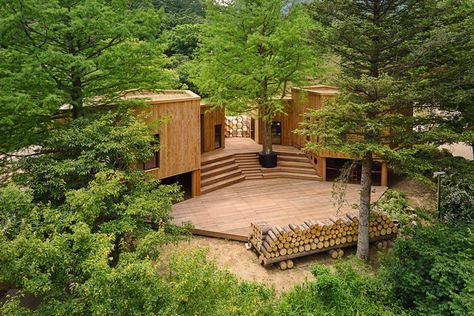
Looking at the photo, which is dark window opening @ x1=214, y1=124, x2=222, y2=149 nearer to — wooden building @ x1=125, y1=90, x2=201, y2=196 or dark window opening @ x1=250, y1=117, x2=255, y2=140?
dark window opening @ x1=250, y1=117, x2=255, y2=140

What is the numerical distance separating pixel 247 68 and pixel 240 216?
6.73m

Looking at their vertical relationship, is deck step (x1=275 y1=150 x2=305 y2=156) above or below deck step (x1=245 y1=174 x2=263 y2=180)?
above

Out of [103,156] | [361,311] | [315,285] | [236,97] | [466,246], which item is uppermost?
[236,97]

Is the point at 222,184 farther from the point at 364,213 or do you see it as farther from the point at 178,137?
the point at 364,213

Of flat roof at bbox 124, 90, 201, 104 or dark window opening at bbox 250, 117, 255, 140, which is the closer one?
flat roof at bbox 124, 90, 201, 104

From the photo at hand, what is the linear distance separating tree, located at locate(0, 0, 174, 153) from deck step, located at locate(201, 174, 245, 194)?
555 cm

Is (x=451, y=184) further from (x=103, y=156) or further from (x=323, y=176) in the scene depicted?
(x=103, y=156)

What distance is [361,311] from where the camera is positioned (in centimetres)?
745

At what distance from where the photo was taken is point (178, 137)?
43.4 ft

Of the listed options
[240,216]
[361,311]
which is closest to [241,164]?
[240,216]

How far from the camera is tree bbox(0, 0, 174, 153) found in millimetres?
7719

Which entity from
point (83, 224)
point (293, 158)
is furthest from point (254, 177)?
point (83, 224)

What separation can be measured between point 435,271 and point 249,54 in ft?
36.7

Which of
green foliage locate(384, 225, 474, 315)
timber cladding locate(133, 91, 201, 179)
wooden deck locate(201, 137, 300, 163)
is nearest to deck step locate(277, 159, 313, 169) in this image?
wooden deck locate(201, 137, 300, 163)
